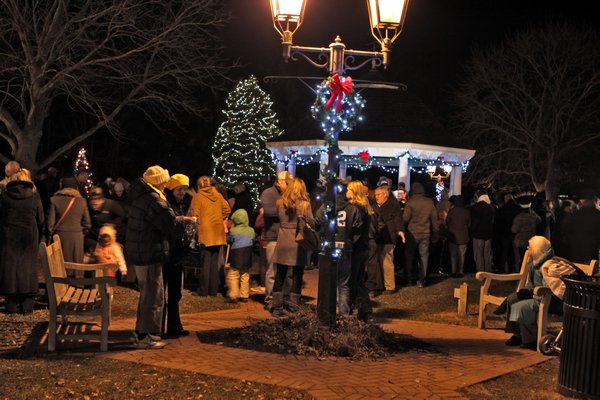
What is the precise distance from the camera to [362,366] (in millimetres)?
7484

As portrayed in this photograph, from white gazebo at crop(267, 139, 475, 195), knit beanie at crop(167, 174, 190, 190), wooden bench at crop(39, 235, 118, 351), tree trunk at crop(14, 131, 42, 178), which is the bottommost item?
wooden bench at crop(39, 235, 118, 351)

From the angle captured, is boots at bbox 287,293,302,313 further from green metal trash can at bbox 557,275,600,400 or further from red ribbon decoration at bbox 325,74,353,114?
green metal trash can at bbox 557,275,600,400

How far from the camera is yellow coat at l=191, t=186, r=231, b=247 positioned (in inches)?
460

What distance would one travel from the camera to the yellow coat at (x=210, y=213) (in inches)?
460

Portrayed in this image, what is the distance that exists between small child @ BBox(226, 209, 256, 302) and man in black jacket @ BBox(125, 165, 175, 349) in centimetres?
357

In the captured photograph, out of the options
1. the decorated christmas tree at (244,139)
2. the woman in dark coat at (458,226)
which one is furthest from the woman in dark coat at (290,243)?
the decorated christmas tree at (244,139)

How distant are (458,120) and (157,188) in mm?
33520

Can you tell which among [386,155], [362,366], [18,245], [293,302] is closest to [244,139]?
[386,155]

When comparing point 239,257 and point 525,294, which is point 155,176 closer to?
point 239,257

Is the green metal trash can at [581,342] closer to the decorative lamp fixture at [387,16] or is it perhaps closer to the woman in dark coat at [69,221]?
the decorative lamp fixture at [387,16]

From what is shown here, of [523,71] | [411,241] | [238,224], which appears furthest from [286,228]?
[523,71]

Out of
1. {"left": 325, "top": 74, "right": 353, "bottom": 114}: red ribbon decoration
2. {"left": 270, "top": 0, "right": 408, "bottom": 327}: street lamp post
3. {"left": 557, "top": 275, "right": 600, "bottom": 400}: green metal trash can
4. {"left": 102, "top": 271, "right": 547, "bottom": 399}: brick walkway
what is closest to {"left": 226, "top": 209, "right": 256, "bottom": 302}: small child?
{"left": 102, "top": 271, "right": 547, "bottom": 399}: brick walkway

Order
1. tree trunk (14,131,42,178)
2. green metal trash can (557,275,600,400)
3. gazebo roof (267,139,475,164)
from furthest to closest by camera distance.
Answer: gazebo roof (267,139,475,164) → tree trunk (14,131,42,178) → green metal trash can (557,275,600,400)

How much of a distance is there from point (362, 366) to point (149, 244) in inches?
99.8
